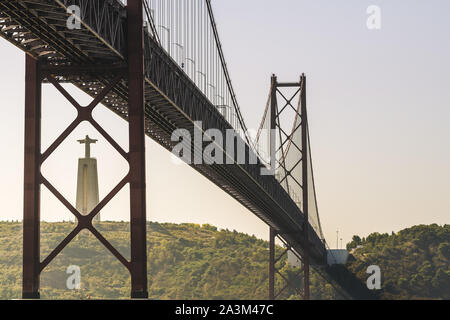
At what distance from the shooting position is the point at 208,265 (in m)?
123

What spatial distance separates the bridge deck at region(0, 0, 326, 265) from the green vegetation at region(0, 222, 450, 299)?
228 feet

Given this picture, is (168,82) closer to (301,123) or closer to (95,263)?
(301,123)

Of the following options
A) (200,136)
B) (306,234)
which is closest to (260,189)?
(200,136)

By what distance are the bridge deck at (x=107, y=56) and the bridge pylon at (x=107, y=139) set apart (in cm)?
19

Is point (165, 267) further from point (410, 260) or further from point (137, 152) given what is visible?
point (137, 152)

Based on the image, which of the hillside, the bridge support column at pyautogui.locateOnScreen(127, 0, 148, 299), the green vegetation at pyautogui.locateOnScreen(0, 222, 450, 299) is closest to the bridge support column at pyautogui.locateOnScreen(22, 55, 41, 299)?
the bridge support column at pyautogui.locateOnScreen(127, 0, 148, 299)

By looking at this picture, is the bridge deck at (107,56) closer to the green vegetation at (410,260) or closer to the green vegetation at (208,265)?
the green vegetation at (208,265)

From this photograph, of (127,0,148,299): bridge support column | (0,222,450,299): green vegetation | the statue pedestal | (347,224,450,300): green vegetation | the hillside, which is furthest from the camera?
(347,224,450,300): green vegetation

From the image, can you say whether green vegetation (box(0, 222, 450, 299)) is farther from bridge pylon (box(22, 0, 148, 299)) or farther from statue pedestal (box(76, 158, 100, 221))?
bridge pylon (box(22, 0, 148, 299))

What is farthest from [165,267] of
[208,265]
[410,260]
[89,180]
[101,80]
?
[101,80]

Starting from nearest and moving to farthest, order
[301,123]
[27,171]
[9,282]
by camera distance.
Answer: [27,171], [301,123], [9,282]

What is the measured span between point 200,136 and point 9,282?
80.0m

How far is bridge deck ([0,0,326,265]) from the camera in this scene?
21.3m

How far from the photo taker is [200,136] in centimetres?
3700
